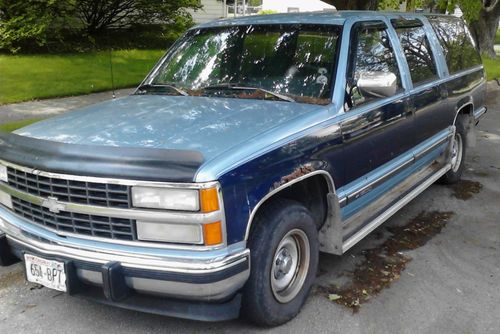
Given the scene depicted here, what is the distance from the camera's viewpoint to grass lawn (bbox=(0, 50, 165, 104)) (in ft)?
31.9

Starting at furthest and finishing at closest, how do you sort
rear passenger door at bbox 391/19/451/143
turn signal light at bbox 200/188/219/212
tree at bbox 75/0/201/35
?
tree at bbox 75/0/201/35 → rear passenger door at bbox 391/19/451/143 → turn signal light at bbox 200/188/219/212

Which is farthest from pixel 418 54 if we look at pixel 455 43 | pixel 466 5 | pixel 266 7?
pixel 266 7

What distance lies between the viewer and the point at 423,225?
16.6 feet

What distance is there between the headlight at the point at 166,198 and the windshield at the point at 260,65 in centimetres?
135

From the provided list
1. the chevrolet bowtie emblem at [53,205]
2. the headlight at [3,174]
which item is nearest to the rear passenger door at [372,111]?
the chevrolet bowtie emblem at [53,205]

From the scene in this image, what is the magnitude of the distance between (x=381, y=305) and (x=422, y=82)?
7.44 feet

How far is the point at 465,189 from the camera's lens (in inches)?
241

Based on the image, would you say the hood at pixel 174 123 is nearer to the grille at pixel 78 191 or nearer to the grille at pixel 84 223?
the grille at pixel 78 191

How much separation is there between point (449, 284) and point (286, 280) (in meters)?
1.35

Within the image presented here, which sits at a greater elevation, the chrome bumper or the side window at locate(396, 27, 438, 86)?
the side window at locate(396, 27, 438, 86)

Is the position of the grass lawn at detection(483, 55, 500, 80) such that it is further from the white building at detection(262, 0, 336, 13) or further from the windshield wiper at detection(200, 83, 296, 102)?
the windshield wiper at detection(200, 83, 296, 102)

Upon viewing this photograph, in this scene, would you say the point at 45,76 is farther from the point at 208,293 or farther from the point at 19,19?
the point at 208,293

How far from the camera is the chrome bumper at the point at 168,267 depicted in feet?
8.95

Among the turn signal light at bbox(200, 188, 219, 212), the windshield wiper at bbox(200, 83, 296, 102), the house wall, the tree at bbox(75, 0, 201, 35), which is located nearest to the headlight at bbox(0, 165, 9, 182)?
the turn signal light at bbox(200, 188, 219, 212)
